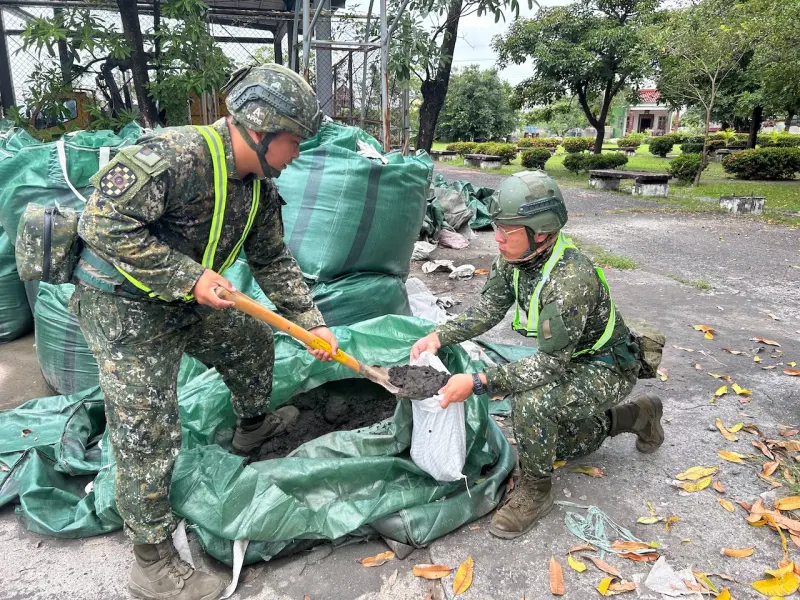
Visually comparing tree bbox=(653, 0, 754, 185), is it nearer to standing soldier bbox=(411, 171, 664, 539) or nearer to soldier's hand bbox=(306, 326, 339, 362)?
standing soldier bbox=(411, 171, 664, 539)

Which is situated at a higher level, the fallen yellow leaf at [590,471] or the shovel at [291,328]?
the shovel at [291,328]

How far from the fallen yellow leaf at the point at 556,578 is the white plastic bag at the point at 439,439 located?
41 centimetres

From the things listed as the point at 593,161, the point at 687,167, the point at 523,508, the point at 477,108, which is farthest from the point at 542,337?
the point at 477,108

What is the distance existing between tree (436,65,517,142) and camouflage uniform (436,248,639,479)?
28420 mm

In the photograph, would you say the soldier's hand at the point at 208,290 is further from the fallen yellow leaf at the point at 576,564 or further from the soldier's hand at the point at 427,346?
the fallen yellow leaf at the point at 576,564

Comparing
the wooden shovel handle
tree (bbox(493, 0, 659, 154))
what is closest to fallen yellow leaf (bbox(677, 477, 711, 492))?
the wooden shovel handle

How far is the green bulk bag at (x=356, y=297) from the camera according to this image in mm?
3020

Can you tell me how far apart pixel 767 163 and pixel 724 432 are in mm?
14971

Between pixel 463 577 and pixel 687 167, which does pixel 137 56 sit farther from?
pixel 687 167

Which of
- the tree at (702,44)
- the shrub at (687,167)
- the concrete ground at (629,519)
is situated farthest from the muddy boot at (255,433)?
the shrub at (687,167)

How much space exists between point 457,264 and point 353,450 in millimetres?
3780

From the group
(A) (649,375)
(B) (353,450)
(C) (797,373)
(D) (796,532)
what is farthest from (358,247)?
(C) (797,373)

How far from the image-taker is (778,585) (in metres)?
1.76

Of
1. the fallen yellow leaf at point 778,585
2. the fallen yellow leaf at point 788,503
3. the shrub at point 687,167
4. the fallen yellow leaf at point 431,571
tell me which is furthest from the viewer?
the shrub at point 687,167
